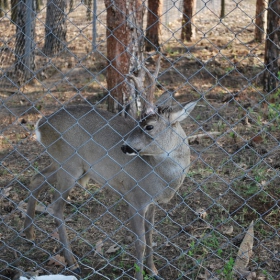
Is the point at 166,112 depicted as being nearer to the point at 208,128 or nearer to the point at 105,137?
the point at 105,137

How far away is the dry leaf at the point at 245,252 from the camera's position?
3911 millimetres

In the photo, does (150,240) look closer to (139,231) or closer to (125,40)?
(139,231)

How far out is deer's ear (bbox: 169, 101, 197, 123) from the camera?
147 inches

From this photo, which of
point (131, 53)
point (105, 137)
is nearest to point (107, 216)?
point (105, 137)

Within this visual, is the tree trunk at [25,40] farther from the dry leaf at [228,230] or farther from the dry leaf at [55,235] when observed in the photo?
the dry leaf at [228,230]

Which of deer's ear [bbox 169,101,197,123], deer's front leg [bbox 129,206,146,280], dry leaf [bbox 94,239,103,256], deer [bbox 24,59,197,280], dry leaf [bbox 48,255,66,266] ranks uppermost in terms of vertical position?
deer's ear [bbox 169,101,197,123]

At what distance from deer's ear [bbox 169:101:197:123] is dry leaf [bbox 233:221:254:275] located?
1.13m

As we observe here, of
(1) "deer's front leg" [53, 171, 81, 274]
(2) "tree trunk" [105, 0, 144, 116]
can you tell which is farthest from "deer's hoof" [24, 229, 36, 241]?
(2) "tree trunk" [105, 0, 144, 116]

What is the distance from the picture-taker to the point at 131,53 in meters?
5.71

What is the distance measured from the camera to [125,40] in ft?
18.4

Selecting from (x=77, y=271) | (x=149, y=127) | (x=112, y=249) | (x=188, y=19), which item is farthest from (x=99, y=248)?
(x=188, y=19)

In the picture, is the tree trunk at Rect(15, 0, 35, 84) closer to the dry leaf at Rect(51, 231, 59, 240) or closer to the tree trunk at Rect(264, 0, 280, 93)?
the tree trunk at Rect(264, 0, 280, 93)

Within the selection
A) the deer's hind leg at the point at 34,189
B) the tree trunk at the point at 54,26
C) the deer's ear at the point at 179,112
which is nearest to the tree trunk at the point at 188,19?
the tree trunk at the point at 54,26

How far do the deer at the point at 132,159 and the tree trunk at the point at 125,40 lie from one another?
120cm
